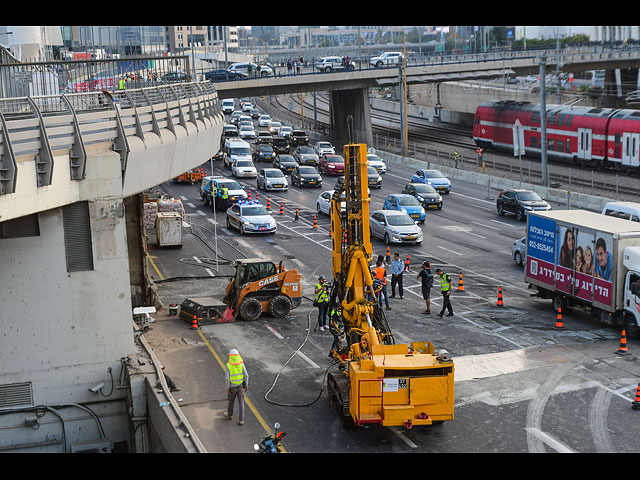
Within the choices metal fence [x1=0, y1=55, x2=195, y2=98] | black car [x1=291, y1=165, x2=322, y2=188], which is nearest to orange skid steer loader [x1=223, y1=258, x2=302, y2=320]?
metal fence [x1=0, y1=55, x2=195, y2=98]

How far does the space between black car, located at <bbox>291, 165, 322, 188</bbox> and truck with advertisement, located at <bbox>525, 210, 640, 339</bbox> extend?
2835 cm

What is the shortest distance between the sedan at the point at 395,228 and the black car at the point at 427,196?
870cm

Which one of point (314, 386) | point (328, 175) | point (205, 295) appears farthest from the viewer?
point (328, 175)

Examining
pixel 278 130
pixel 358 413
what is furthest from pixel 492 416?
pixel 278 130

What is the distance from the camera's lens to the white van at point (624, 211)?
102 feet

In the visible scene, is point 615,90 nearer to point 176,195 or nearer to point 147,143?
point 176,195

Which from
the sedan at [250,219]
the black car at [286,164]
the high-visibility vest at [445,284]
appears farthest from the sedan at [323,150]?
the high-visibility vest at [445,284]

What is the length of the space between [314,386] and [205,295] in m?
10.0

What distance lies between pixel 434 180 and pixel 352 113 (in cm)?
2934

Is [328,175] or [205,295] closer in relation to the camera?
[205,295]

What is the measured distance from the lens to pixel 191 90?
3086 cm

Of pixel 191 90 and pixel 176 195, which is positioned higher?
pixel 191 90

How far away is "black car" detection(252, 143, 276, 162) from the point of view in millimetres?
67250

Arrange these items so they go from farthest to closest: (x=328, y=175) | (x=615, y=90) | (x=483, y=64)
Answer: (x=615, y=90), (x=483, y=64), (x=328, y=175)
